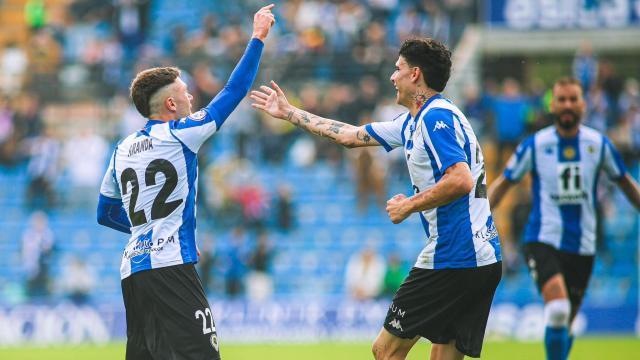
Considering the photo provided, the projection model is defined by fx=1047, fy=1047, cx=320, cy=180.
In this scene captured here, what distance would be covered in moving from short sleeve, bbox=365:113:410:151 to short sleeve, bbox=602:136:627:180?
310cm

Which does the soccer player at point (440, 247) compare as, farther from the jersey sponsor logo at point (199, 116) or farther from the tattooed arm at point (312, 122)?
the jersey sponsor logo at point (199, 116)

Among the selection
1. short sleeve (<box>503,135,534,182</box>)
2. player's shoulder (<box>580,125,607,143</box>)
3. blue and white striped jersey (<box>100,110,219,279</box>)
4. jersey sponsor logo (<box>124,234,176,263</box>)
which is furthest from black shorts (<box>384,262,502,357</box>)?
player's shoulder (<box>580,125,607,143</box>)

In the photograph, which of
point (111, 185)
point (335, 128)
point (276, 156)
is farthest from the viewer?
point (276, 156)

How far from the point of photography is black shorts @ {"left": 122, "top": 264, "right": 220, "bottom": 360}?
6.41 metres

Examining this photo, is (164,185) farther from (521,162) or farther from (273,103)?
(521,162)

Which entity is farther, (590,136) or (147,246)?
(590,136)

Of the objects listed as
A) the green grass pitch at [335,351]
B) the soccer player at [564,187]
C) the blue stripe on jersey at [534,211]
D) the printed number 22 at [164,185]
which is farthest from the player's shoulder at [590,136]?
the printed number 22 at [164,185]

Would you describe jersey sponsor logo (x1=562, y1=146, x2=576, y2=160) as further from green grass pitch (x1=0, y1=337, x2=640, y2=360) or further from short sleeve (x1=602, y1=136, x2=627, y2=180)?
green grass pitch (x1=0, y1=337, x2=640, y2=360)

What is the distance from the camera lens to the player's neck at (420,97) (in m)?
6.78

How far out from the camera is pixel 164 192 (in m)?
6.62

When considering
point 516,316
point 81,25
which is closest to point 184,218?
point 516,316

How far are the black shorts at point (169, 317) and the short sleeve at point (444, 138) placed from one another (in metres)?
1.70

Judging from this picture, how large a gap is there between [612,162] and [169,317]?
15.8 feet

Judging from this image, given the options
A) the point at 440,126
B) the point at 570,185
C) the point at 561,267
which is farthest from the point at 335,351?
the point at 440,126
